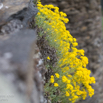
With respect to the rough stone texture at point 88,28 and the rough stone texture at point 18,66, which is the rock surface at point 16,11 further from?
the rough stone texture at point 88,28

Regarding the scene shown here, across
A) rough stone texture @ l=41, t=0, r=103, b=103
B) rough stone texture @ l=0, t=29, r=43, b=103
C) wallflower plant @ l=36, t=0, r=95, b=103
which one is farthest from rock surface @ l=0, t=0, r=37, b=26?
rough stone texture @ l=41, t=0, r=103, b=103

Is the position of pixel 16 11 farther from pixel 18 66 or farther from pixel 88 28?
pixel 88 28

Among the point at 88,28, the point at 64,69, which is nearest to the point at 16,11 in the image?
the point at 64,69

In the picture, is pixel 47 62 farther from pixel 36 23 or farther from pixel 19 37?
pixel 19 37

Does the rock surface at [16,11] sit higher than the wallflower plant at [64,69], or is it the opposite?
the rock surface at [16,11]

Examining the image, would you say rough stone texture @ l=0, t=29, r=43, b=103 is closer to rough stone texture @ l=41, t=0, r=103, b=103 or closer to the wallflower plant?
the wallflower plant

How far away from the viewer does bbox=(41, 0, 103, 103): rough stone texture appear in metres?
4.39

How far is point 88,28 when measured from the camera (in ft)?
16.0

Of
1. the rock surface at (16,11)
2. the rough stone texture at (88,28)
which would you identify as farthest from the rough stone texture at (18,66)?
the rough stone texture at (88,28)

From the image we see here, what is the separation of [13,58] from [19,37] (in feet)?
0.81

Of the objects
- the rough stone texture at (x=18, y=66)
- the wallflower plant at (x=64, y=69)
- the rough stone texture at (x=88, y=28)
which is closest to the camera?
the rough stone texture at (x=18, y=66)

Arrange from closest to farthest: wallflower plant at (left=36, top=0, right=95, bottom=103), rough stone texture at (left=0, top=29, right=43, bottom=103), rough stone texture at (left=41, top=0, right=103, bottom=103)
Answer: rough stone texture at (left=0, top=29, right=43, bottom=103)
wallflower plant at (left=36, top=0, right=95, bottom=103)
rough stone texture at (left=41, top=0, right=103, bottom=103)

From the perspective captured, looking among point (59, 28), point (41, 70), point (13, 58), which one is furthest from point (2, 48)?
point (59, 28)

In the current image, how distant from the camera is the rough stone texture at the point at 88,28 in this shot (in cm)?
439
